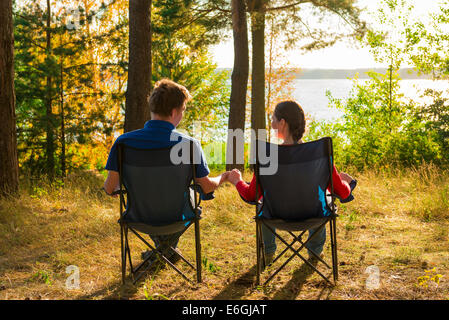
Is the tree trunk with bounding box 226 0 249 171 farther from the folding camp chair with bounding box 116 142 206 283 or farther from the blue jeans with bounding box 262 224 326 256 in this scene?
the folding camp chair with bounding box 116 142 206 283

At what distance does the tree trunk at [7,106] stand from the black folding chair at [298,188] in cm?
448

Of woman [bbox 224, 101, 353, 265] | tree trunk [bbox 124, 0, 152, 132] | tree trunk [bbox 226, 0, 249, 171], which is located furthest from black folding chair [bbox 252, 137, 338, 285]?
tree trunk [bbox 226, 0, 249, 171]

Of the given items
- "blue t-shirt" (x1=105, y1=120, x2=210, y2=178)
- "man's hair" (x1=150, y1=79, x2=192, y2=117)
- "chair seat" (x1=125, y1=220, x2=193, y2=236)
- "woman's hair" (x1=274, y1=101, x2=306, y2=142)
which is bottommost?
"chair seat" (x1=125, y1=220, x2=193, y2=236)

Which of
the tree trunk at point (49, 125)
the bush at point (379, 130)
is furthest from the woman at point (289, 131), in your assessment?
the tree trunk at point (49, 125)

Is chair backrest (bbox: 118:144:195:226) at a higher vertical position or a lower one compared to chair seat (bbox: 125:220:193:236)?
higher

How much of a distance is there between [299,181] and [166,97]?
3.34 ft

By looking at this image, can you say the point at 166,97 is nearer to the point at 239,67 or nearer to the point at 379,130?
the point at 239,67

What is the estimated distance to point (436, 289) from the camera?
2.88 meters

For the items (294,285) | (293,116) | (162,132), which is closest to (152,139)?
(162,132)

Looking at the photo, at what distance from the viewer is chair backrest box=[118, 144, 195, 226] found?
9.11 ft

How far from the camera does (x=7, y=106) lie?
605 cm

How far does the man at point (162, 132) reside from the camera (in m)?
2.87

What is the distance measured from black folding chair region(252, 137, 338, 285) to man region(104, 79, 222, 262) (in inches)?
15.6
